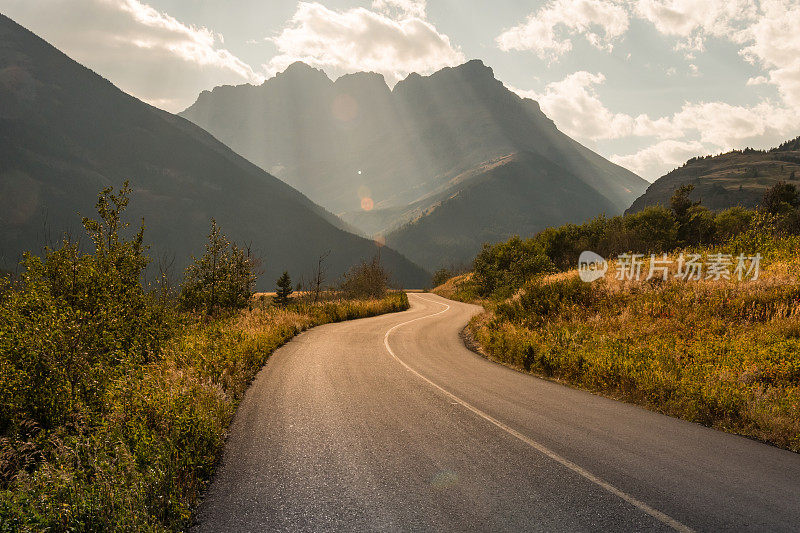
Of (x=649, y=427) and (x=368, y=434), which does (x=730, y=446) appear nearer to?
(x=649, y=427)

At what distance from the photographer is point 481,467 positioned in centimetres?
472

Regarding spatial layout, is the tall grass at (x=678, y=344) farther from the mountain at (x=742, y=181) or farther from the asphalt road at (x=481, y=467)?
the mountain at (x=742, y=181)

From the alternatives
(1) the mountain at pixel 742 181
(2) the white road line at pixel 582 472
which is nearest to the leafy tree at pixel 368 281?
(2) the white road line at pixel 582 472

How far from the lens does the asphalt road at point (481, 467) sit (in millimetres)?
3680

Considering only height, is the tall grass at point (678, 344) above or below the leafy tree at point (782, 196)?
below

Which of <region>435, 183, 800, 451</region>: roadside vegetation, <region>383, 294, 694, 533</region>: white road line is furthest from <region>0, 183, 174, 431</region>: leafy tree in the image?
<region>435, 183, 800, 451</region>: roadside vegetation

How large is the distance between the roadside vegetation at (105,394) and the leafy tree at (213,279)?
4817 millimetres

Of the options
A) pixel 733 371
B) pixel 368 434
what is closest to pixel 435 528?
pixel 368 434

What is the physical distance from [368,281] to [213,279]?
27.1 metres

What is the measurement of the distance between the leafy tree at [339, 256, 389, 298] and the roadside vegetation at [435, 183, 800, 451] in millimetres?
24361

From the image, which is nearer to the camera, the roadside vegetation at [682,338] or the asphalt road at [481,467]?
the asphalt road at [481,467]

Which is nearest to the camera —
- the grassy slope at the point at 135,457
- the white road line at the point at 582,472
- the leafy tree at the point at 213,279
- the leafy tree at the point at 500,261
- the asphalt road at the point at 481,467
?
the grassy slope at the point at 135,457

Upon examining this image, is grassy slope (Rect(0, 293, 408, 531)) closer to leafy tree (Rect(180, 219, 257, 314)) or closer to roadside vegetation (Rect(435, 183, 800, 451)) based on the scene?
roadside vegetation (Rect(435, 183, 800, 451))

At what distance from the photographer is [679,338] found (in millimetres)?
10961
